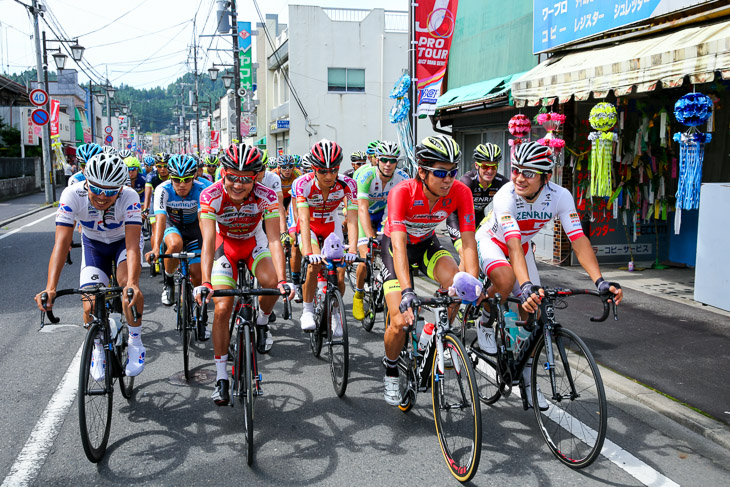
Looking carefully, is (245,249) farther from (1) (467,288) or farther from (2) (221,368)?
(1) (467,288)

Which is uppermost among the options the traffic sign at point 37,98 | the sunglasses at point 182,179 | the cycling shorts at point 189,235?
the traffic sign at point 37,98

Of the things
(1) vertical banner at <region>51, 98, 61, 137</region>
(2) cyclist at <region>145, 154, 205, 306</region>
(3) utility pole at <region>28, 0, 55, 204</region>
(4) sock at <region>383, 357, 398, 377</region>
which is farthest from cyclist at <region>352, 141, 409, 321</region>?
(1) vertical banner at <region>51, 98, 61, 137</region>

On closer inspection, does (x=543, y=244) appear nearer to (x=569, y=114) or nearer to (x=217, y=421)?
(x=569, y=114)

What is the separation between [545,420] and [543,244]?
8.60m

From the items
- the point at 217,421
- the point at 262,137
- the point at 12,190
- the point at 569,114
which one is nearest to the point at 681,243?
the point at 569,114

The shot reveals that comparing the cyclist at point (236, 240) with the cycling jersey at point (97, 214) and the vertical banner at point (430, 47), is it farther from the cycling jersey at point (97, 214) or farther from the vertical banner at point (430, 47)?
the vertical banner at point (430, 47)

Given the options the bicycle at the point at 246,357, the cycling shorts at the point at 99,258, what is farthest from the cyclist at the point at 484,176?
the cycling shorts at the point at 99,258

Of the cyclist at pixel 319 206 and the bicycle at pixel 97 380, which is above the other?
the cyclist at pixel 319 206

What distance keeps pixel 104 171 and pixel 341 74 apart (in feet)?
106

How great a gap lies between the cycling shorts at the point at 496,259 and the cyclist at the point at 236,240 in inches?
69.3

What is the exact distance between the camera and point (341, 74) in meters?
35.7

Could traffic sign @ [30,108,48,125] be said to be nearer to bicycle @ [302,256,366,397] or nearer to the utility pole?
the utility pole

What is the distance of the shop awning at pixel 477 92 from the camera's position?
13.4 m

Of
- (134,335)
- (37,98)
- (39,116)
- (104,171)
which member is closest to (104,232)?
(104,171)
